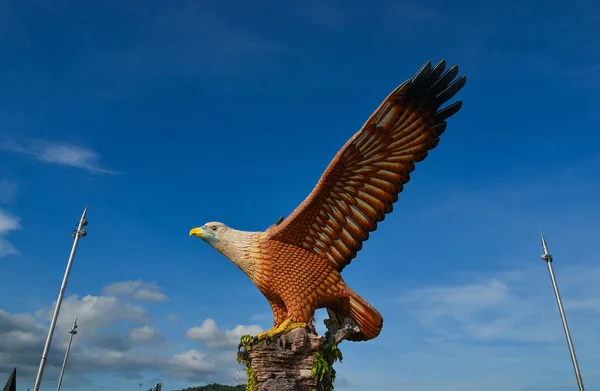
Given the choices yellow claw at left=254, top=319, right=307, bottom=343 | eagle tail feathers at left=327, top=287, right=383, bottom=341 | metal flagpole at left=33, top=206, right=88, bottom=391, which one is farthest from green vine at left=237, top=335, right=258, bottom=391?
metal flagpole at left=33, top=206, right=88, bottom=391

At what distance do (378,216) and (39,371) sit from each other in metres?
8.47

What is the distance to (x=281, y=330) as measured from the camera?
9.05 m

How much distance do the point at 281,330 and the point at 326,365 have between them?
1.11 metres

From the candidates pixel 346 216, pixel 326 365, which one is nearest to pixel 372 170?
pixel 346 216

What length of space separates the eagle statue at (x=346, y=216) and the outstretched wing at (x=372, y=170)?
0.07 feet

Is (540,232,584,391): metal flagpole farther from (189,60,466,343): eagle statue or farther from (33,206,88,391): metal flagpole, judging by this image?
(33,206,88,391): metal flagpole

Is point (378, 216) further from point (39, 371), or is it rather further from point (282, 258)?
point (39, 371)

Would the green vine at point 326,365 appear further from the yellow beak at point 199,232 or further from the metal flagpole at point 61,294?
the metal flagpole at point 61,294

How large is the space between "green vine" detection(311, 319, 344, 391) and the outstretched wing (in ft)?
5.73

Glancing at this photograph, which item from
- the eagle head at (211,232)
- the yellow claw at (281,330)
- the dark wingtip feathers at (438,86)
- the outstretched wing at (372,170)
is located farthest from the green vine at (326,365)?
the dark wingtip feathers at (438,86)

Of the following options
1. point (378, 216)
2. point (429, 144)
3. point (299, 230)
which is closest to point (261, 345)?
point (299, 230)

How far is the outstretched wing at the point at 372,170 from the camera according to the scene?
30.8ft

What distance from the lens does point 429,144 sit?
31.7 ft

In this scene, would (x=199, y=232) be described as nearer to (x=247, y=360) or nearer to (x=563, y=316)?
(x=247, y=360)
